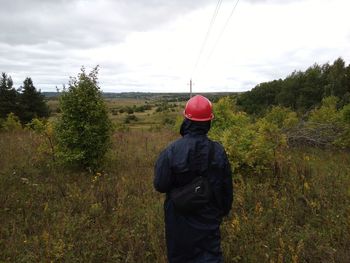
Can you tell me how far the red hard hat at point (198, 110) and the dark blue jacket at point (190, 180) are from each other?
0.17ft

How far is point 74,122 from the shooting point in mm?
8297

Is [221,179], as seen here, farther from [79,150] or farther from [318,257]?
[79,150]

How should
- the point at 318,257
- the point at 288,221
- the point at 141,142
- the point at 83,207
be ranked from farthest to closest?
the point at 141,142 < the point at 83,207 < the point at 288,221 < the point at 318,257

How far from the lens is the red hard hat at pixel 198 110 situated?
299 cm

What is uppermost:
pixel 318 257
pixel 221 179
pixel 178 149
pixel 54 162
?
pixel 178 149

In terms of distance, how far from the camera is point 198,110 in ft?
9.80

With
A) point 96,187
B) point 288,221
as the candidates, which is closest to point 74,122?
point 96,187

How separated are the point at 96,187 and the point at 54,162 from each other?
6.67ft

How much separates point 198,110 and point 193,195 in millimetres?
729

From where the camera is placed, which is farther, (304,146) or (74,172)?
(304,146)

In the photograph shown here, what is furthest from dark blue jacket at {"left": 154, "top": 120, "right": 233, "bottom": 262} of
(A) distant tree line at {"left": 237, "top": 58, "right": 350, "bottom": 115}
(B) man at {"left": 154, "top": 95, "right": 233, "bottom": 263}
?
(A) distant tree line at {"left": 237, "top": 58, "right": 350, "bottom": 115}

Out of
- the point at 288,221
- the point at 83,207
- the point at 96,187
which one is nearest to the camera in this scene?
the point at 288,221

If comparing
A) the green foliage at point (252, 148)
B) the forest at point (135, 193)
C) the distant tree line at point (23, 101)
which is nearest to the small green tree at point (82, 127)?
the forest at point (135, 193)

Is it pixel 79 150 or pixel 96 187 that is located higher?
pixel 79 150
